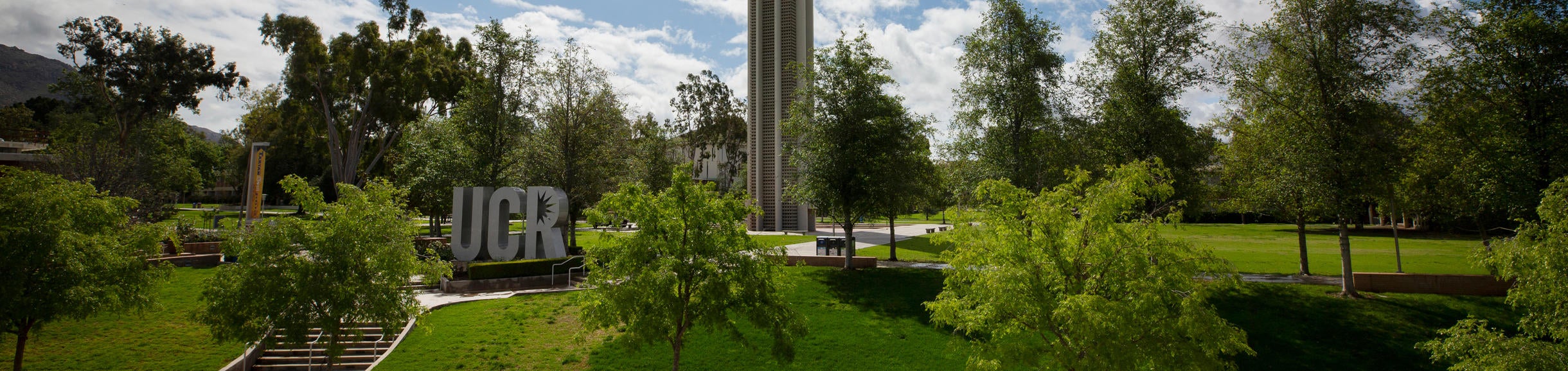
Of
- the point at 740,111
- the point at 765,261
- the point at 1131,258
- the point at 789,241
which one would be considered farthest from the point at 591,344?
the point at 740,111

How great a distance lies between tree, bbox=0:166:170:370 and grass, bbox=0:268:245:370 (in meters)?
1.18

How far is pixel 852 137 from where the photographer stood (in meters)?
26.3

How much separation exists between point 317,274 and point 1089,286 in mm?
13974

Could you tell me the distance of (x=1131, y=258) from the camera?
1111cm

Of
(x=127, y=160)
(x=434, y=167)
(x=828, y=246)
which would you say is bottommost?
(x=828, y=246)

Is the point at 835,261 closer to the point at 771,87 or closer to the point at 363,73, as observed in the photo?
the point at 771,87

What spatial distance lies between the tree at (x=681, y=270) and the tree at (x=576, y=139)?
64.1 ft

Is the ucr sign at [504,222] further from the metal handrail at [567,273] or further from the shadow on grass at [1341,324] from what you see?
the shadow on grass at [1341,324]

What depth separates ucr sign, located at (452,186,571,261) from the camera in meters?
25.5

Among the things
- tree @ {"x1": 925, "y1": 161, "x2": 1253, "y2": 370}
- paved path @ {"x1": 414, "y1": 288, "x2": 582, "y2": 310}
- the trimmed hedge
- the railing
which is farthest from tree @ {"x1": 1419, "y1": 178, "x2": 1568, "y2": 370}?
the railing

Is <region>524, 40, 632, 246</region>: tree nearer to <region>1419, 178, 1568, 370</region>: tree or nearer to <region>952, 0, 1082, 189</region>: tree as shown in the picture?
<region>952, 0, 1082, 189</region>: tree

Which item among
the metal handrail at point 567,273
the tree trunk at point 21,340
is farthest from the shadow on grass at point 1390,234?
the tree trunk at point 21,340

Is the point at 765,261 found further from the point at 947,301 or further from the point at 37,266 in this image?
the point at 37,266

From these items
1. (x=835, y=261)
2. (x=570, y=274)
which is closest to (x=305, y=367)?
(x=570, y=274)
